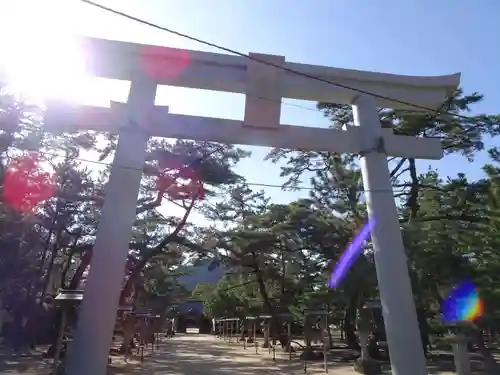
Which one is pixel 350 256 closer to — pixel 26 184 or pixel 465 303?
pixel 465 303

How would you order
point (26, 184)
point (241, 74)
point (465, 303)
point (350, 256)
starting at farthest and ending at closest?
point (350, 256) < point (26, 184) < point (465, 303) < point (241, 74)

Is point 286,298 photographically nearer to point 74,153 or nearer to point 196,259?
point 196,259

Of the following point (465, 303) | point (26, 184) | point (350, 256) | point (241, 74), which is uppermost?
point (241, 74)

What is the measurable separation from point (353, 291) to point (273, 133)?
747 cm

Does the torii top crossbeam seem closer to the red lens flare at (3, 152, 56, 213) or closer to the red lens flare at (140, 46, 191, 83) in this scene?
the red lens flare at (140, 46, 191, 83)

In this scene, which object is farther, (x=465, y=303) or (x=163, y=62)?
(x=465, y=303)

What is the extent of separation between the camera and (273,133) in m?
7.85

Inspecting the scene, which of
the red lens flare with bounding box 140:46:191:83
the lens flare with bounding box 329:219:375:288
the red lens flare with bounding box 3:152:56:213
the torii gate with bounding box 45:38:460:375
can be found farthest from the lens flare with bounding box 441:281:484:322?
the red lens flare with bounding box 3:152:56:213

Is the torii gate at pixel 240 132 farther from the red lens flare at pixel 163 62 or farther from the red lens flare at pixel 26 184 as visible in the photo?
the red lens flare at pixel 26 184

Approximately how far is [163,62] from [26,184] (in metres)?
6.87

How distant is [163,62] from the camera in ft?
26.0

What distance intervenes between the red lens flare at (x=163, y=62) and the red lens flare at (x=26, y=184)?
4.64 meters

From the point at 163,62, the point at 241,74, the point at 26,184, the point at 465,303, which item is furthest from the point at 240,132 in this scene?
the point at 26,184

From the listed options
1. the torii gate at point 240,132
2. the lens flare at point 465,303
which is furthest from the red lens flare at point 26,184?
the lens flare at point 465,303
